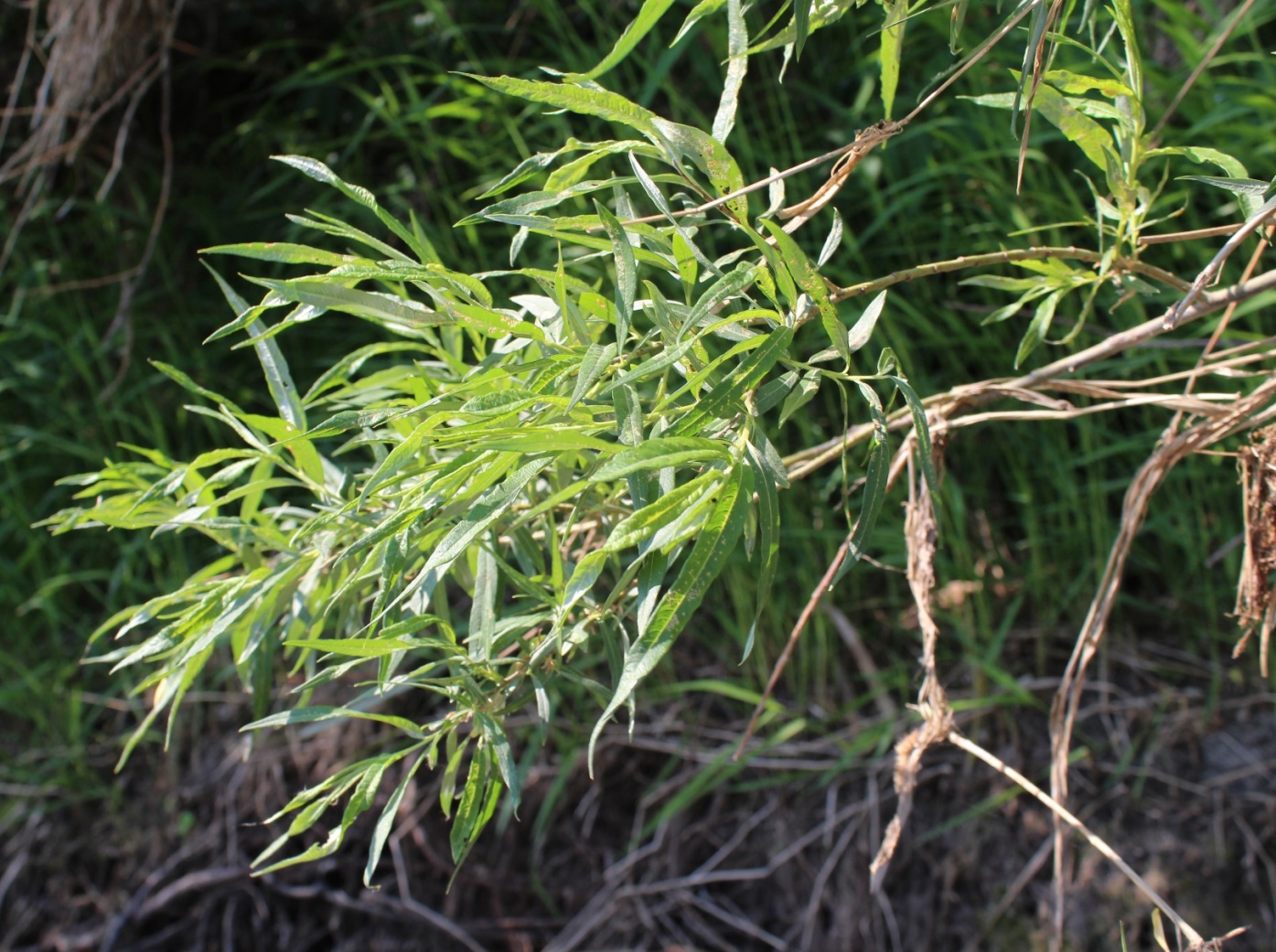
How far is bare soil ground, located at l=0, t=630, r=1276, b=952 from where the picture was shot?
4.05 feet

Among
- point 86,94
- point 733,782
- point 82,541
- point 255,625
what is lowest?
point 733,782

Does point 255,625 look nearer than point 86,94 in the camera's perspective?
Yes

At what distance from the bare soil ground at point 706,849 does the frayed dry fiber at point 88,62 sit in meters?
0.90

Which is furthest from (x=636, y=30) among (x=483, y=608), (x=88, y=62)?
(x=88, y=62)

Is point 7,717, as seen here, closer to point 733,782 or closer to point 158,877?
point 158,877

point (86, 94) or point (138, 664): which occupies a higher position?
point (86, 94)

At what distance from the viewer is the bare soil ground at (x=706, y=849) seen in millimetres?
1233

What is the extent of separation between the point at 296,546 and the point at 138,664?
1.27 metres

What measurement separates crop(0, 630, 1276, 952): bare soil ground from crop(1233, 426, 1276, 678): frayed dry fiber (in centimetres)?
74

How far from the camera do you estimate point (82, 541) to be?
171cm

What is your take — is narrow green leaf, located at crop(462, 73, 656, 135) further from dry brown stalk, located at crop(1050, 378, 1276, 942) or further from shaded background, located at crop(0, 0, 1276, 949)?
shaded background, located at crop(0, 0, 1276, 949)

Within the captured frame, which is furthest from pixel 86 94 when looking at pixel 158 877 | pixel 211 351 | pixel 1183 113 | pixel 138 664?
pixel 1183 113

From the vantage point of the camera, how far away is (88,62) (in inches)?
56.0

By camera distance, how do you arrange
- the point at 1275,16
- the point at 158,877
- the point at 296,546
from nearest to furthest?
the point at 296,546 → the point at 1275,16 → the point at 158,877
